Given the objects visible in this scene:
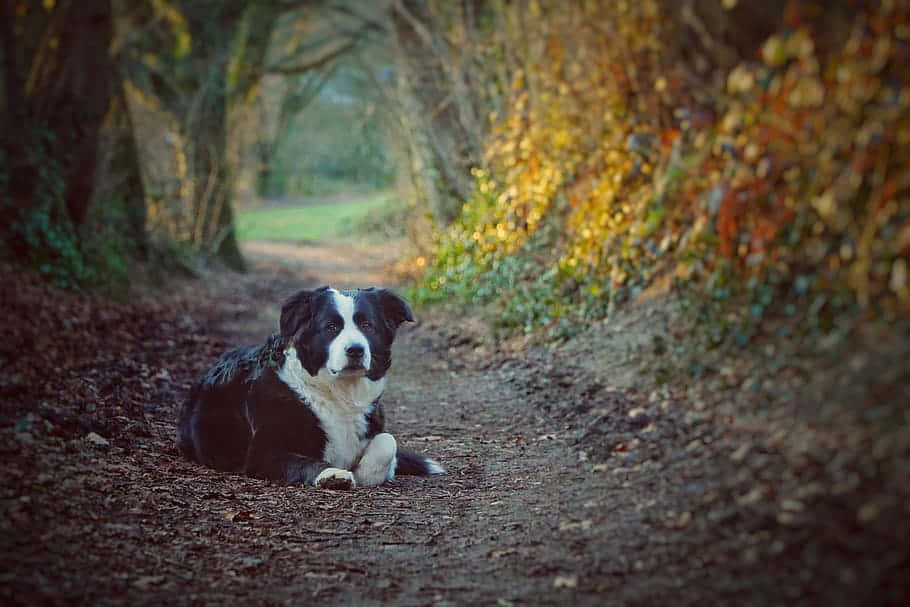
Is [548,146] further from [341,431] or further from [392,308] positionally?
[341,431]

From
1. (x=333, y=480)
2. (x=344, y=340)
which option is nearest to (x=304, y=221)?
(x=344, y=340)

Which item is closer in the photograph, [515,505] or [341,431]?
[515,505]

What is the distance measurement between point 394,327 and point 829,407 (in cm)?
355

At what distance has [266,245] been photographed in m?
29.7

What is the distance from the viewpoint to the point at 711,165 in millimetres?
5234

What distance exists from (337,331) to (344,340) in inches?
5.6

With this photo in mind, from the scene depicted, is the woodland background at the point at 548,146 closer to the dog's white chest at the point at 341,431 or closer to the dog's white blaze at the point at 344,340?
the dog's white blaze at the point at 344,340

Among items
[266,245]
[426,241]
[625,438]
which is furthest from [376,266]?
[625,438]

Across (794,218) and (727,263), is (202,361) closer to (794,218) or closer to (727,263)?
(727,263)

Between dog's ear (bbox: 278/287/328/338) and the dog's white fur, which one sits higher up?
dog's ear (bbox: 278/287/328/338)

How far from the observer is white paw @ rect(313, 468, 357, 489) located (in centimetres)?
571

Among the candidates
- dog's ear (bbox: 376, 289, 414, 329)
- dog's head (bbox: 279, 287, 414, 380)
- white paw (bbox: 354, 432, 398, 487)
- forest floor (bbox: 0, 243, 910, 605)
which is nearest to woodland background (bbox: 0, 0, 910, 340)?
forest floor (bbox: 0, 243, 910, 605)

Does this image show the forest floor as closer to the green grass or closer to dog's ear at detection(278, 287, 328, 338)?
dog's ear at detection(278, 287, 328, 338)

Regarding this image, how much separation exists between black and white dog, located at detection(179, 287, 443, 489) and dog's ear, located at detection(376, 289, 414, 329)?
2 centimetres
